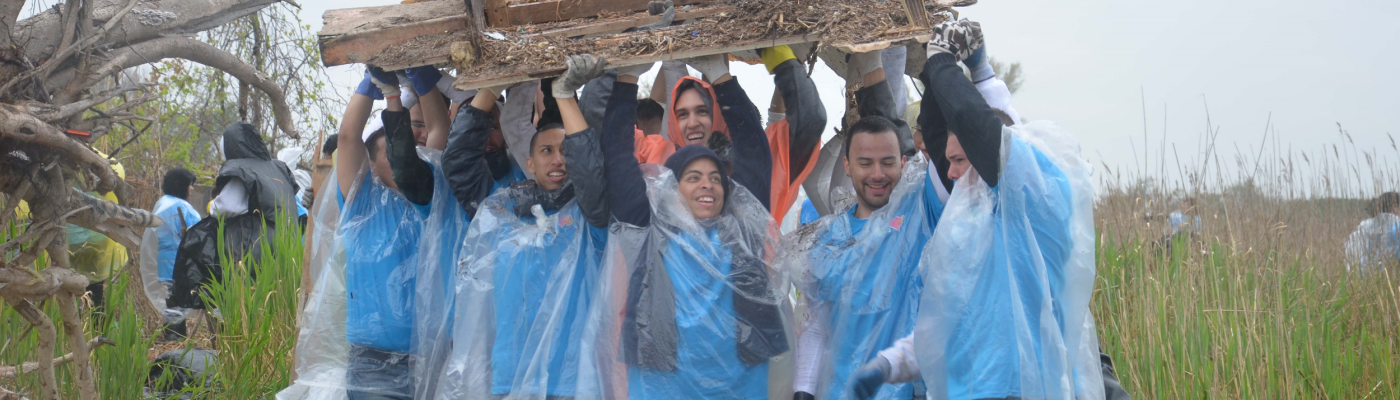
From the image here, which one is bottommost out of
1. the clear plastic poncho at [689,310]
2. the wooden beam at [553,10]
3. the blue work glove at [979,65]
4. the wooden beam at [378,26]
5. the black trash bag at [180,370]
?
the black trash bag at [180,370]

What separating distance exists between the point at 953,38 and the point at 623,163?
0.96 metres

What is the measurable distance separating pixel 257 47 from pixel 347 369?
4.55 metres

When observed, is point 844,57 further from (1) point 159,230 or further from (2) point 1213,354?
(1) point 159,230

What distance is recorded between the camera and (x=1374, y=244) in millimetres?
3834

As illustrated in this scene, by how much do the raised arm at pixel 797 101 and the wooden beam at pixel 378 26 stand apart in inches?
37.3

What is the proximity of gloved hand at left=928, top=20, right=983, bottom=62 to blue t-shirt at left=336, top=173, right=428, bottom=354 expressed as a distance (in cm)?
182

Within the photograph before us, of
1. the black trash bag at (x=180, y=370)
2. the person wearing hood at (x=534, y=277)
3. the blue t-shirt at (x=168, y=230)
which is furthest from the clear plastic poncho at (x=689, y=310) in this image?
the blue t-shirt at (x=168, y=230)

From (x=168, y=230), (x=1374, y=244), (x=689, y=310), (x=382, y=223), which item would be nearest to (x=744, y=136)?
(x=689, y=310)

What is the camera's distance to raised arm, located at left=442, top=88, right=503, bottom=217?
292cm

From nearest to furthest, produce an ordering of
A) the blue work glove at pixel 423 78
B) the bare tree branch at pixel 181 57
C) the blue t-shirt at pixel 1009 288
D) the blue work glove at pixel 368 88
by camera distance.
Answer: the blue t-shirt at pixel 1009 288 → the bare tree branch at pixel 181 57 → the blue work glove at pixel 423 78 → the blue work glove at pixel 368 88

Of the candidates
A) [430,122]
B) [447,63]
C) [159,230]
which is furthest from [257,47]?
[447,63]

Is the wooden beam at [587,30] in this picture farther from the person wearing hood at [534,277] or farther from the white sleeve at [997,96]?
the white sleeve at [997,96]

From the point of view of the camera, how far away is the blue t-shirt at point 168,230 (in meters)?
5.35

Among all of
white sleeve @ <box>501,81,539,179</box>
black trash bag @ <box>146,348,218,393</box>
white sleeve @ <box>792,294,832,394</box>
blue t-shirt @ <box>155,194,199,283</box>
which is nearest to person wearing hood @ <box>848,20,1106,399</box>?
white sleeve @ <box>792,294,832,394</box>
